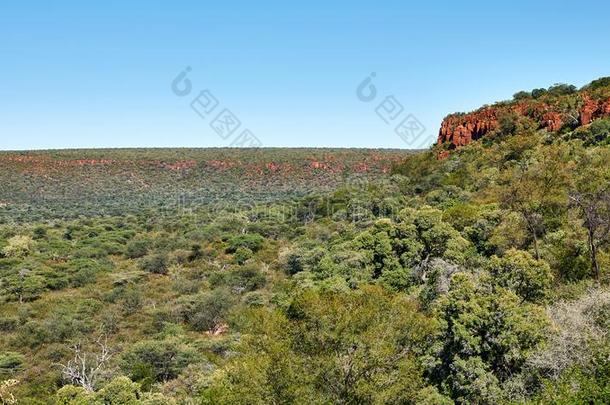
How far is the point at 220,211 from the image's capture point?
9888cm

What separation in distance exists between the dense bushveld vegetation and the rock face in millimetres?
3810

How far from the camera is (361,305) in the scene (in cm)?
2077

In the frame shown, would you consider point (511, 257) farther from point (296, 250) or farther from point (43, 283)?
point (43, 283)

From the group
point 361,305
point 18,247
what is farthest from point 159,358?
point 18,247

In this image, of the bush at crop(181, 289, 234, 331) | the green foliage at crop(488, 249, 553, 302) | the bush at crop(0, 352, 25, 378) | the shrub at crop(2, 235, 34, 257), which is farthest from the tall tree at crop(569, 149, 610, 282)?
the shrub at crop(2, 235, 34, 257)

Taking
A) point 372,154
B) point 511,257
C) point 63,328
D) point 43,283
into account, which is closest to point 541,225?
point 511,257

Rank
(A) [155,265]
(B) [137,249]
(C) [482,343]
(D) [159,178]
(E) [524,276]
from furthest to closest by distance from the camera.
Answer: (D) [159,178] < (B) [137,249] < (A) [155,265] < (E) [524,276] < (C) [482,343]

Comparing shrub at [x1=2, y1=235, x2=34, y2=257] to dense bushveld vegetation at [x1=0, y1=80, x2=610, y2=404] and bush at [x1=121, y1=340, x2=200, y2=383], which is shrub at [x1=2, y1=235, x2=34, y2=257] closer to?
dense bushveld vegetation at [x1=0, y1=80, x2=610, y2=404]

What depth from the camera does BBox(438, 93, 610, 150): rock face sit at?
68875 mm

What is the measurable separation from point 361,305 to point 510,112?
69646 millimetres

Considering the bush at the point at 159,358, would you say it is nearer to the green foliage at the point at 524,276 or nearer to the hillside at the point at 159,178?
the green foliage at the point at 524,276

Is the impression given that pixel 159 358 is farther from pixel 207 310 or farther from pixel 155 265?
pixel 155 265

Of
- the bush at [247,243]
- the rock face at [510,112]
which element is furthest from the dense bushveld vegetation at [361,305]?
the rock face at [510,112]

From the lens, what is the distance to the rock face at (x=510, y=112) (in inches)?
2712
